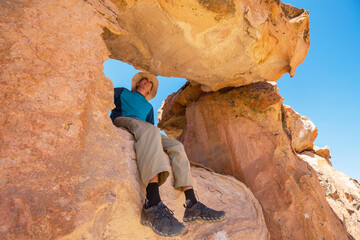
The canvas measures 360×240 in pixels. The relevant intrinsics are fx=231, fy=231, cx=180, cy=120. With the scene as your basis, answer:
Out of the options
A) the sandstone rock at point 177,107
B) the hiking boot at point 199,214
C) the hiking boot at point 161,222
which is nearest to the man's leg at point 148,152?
the hiking boot at point 161,222

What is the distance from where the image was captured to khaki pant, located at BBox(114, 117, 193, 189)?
2.12 metres

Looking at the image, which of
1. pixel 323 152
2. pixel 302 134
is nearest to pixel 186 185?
pixel 302 134

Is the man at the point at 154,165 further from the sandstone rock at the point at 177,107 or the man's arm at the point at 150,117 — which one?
the sandstone rock at the point at 177,107

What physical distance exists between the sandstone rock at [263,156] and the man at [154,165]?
2.00 m

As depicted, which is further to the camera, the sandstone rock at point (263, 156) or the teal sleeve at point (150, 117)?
the sandstone rock at point (263, 156)

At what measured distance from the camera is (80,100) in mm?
1853

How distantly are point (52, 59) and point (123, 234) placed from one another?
149cm

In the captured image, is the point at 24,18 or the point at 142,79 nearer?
the point at 24,18

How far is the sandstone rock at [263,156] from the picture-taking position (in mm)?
3807

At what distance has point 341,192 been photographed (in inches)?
289

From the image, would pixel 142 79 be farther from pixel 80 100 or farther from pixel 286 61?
pixel 286 61

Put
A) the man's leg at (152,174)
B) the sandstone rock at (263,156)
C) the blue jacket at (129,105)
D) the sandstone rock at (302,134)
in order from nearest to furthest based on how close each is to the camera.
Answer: the man's leg at (152,174) → the blue jacket at (129,105) → the sandstone rock at (263,156) → the sandstone rock at (302,134)

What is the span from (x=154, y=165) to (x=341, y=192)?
7.72 m

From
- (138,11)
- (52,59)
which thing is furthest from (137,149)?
(138,11)
